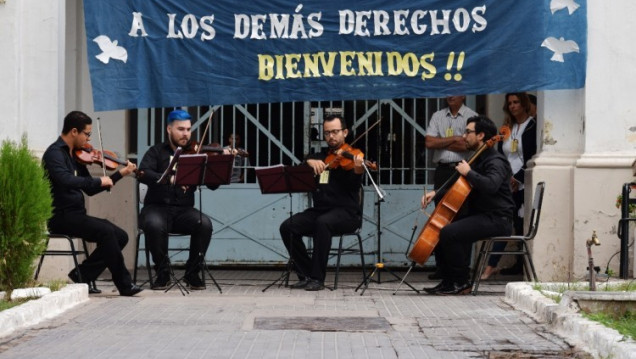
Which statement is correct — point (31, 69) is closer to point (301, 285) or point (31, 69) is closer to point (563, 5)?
point (301, 285)

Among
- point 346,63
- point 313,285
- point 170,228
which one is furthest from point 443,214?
point 170,228

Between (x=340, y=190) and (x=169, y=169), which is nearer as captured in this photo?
(x=169, y=169)

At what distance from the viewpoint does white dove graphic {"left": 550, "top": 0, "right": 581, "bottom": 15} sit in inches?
481

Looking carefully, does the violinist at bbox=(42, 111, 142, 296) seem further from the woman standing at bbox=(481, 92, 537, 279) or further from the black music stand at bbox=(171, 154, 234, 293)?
the woman standing at bbox=(481, 92, 537, 279)

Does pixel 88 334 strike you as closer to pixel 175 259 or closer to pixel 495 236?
pixel 495 236

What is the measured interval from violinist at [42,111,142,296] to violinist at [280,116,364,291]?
1.71 meters

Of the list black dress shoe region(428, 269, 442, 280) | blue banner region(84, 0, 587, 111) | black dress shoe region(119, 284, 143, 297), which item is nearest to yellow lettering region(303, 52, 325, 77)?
blue banner region(84, 0, 587, 111)

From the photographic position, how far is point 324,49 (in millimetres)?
12312

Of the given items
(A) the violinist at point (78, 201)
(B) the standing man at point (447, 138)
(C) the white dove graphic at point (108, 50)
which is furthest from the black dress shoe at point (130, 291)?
(B) the standing man at point (447, 138)

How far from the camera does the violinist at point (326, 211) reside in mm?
11875

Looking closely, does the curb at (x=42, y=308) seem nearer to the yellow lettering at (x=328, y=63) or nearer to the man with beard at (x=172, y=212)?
the man with beard at (x=172, y=212)

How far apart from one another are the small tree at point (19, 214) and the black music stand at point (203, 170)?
1.54 meters

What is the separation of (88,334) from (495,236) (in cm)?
451

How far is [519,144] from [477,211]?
6.05ft
